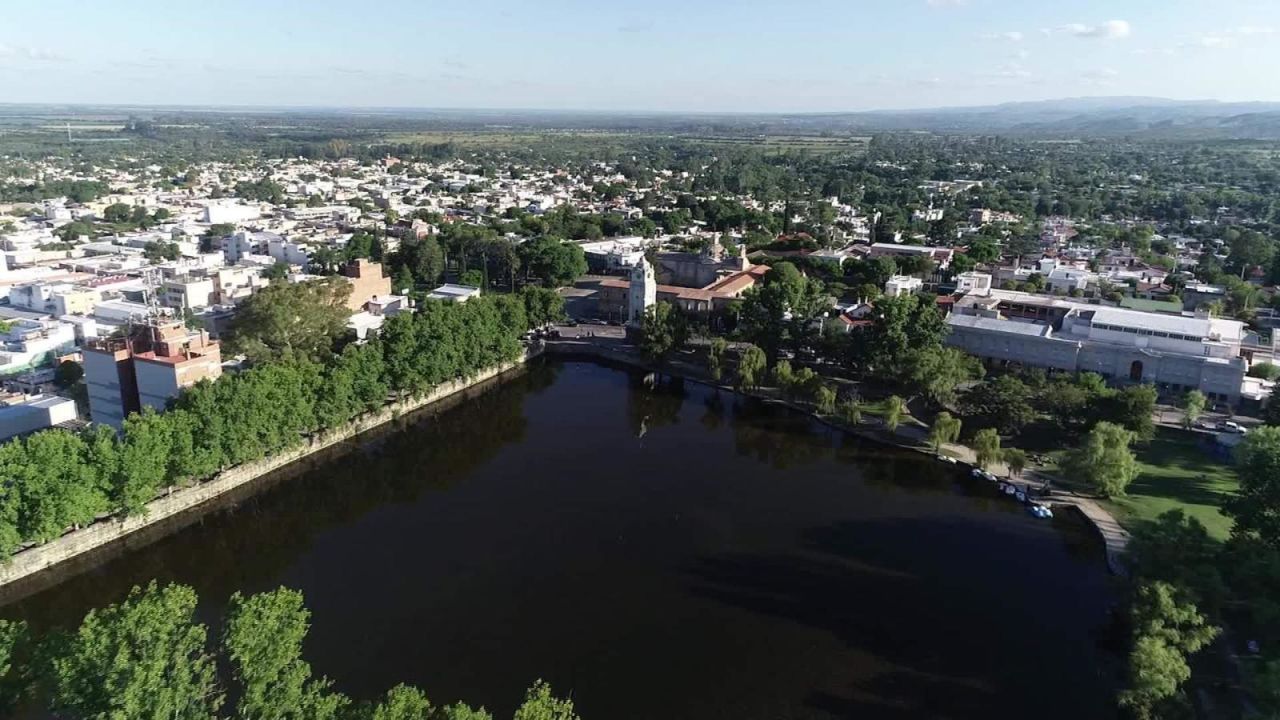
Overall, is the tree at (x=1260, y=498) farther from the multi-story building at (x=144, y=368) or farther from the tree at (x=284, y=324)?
the tree at (x=284, y=324)

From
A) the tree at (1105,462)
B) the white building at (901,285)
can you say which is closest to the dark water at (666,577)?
the tree at (1105,462)

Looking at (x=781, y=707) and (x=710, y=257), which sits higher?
(x=710, y=257)

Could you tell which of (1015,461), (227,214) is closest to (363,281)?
(1015,461)

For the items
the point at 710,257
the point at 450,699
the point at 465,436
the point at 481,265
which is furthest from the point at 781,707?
the point at 481,265

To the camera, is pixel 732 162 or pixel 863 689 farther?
pixel 732 162

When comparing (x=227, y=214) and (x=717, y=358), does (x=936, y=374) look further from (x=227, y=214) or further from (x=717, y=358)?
(x=227, y=214)

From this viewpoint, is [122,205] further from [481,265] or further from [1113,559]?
[1113,559]

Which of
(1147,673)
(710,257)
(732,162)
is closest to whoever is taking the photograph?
(1147,673)
